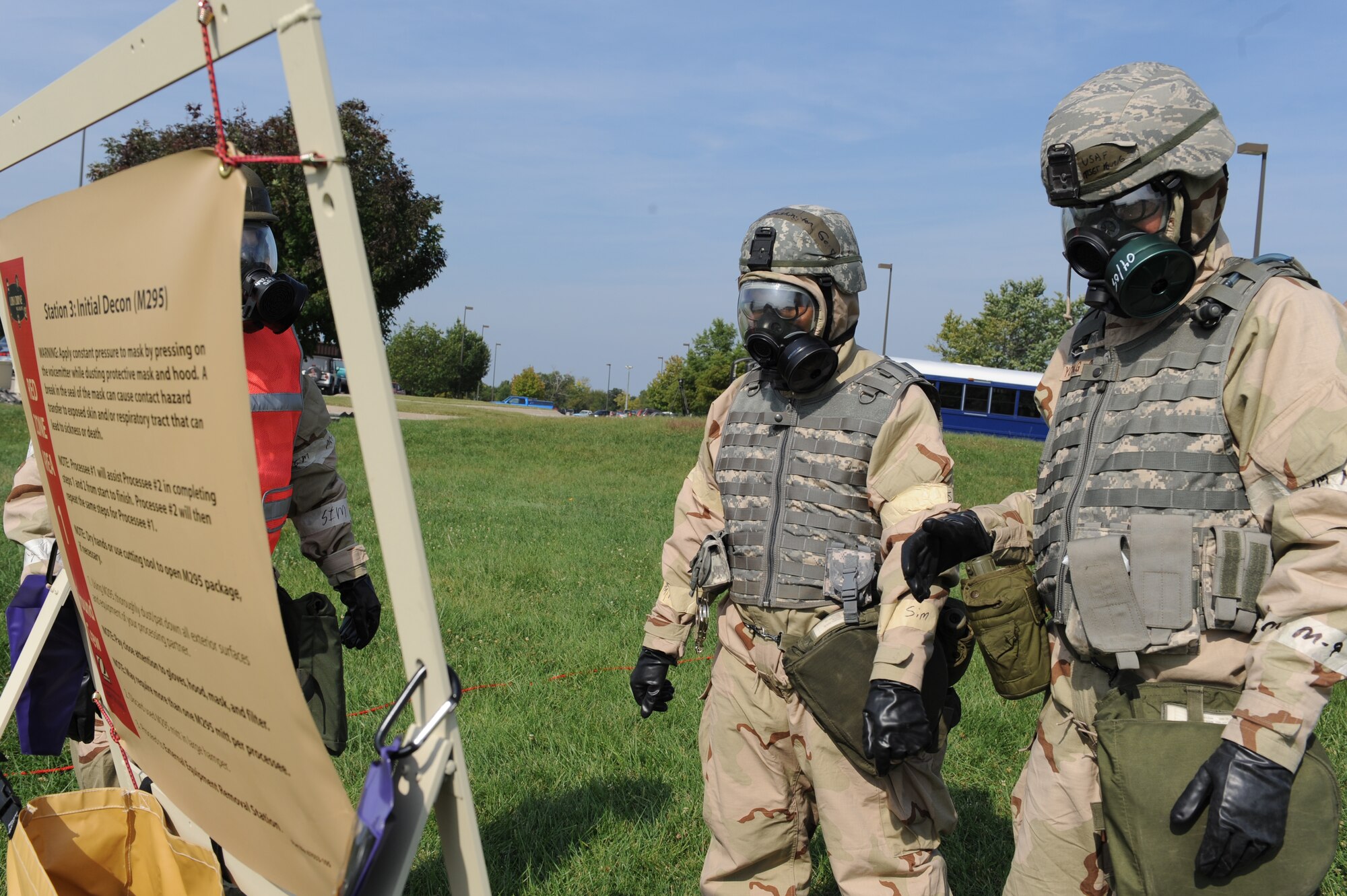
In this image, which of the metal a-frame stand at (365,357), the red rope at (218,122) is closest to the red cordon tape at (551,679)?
the metal a-frame stand at (365,357)

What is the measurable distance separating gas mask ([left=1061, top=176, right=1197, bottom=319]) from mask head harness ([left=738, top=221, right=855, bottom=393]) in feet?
2.60

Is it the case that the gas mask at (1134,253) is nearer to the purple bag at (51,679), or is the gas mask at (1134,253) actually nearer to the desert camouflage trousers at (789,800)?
the desert camouflage trousers at (789,800)

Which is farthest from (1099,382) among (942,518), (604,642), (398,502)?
(604,642)

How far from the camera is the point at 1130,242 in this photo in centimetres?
236

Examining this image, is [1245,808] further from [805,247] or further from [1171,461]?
[805,247]

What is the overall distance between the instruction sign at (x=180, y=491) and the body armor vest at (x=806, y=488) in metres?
1.73

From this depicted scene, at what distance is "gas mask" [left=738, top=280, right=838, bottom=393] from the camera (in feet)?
9.93

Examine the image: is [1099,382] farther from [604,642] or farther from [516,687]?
[604,642]

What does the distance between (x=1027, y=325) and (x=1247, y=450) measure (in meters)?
55.5

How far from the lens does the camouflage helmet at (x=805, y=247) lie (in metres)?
3.16

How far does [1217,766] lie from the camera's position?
80.9 inches

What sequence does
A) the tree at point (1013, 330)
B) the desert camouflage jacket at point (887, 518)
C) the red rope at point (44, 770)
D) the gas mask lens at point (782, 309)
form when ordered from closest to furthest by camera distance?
the desert camouflage jacket at point (887, 518) → the gas mask lens at point (782, 309) → the red rope at point (44, 770) → the tree at point (1013, 330)

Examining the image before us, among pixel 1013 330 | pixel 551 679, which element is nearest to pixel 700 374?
pixel 1013 330

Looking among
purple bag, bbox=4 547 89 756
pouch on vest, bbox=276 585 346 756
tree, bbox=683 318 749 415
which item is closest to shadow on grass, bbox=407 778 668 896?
pouch on vest, bbox=276 585 346 756
